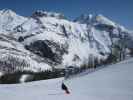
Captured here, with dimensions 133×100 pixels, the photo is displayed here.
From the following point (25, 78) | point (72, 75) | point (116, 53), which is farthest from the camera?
point (116, 53)

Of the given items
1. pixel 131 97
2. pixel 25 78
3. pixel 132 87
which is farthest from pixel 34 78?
pixel 131 97

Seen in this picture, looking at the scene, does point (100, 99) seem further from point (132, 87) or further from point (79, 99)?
point (132, 87)

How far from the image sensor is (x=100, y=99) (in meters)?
14.8

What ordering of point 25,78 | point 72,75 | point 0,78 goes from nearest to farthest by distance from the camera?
point 72,75 < point 25,78 < point 0,78

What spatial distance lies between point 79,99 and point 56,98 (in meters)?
1.60

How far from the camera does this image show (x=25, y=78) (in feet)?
141

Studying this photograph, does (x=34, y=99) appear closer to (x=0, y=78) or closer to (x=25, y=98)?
(x=25, y=98)

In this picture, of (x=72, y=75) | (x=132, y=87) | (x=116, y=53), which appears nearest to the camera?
(x=132, y=87)

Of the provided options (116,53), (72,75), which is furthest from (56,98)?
(116,53)

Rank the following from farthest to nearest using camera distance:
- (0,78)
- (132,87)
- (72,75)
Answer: (0,78) < (72,75) < (132,87)

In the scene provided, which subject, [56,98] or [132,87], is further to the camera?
[132,87]

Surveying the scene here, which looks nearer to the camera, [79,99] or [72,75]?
[79,99]

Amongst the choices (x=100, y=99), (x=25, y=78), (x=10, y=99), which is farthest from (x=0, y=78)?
(x=100, y=99)

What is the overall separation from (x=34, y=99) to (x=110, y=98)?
4.28m
